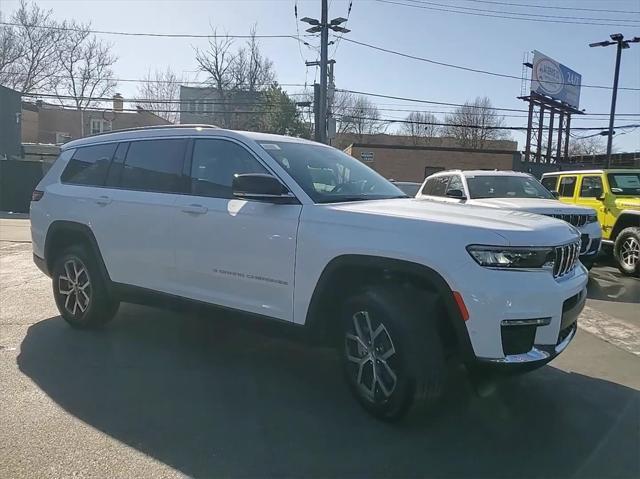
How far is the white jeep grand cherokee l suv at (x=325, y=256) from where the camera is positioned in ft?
10.2

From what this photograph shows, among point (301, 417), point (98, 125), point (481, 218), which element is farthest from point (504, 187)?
point (98, 125)

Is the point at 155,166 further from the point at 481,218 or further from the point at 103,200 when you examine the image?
the point at 481,218

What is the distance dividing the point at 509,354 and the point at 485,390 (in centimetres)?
116

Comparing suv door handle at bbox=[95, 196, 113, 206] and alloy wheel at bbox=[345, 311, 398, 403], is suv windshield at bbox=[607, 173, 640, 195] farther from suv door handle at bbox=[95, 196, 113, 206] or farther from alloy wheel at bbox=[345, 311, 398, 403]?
suv door handle at bbox=[95, 196, 113, 206]

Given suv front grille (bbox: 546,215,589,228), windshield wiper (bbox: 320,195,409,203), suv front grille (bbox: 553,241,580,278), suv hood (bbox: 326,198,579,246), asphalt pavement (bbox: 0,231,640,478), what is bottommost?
asphalt pavement (bbox: 0,231,640,478)

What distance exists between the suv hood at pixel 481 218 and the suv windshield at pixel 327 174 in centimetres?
22

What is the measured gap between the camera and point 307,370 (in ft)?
14.7

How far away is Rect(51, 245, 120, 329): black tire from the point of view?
525cm

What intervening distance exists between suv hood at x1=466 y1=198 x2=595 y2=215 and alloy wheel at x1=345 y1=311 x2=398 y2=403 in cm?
442

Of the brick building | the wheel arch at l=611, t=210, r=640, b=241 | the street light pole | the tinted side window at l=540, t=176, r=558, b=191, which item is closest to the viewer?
the wheel arch at l=611, t=210, r=640, b=241

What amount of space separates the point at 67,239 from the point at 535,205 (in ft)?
20.3

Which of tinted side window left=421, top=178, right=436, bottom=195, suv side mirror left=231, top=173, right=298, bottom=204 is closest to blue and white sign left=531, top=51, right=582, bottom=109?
tinted side window left=421, top=178, right=436, bottom=195

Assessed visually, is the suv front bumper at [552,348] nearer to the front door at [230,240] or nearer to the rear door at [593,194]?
the front door at [230,240]

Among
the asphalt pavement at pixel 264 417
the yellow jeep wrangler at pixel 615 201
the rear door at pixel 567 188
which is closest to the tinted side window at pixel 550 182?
the rear door at pixel 567 188
